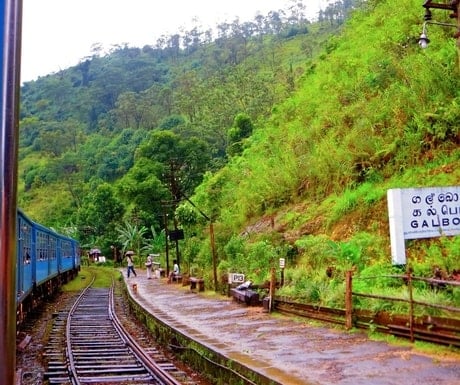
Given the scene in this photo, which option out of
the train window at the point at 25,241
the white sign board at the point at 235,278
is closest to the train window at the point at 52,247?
the train window at the point at 25,241

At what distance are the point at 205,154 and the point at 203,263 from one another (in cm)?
2747

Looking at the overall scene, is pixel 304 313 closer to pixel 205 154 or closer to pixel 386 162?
pixel 386 162

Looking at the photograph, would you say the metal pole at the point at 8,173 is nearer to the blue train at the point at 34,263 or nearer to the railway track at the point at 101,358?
the railway track at the point at 101,358

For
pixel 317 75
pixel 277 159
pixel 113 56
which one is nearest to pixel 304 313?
pixel 277 159

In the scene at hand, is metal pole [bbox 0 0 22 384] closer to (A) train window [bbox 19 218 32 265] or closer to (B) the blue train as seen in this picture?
(B) the blue train

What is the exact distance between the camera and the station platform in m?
6.48

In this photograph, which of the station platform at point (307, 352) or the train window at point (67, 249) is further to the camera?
the train window at point (67, 249)

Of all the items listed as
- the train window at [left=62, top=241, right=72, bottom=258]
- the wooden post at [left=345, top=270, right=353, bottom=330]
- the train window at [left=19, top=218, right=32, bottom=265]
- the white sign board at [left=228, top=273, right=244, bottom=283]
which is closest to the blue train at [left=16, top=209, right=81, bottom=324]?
the train window at [left=19, top=218, right=32, bottom=265]

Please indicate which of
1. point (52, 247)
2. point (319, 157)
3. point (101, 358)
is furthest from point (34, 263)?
point (319, 157)

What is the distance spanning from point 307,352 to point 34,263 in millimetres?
10933

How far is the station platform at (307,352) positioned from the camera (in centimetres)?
648

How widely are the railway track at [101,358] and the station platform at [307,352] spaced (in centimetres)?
83

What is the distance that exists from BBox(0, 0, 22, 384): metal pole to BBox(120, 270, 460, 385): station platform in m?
4.41

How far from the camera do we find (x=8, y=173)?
8.19 ft
